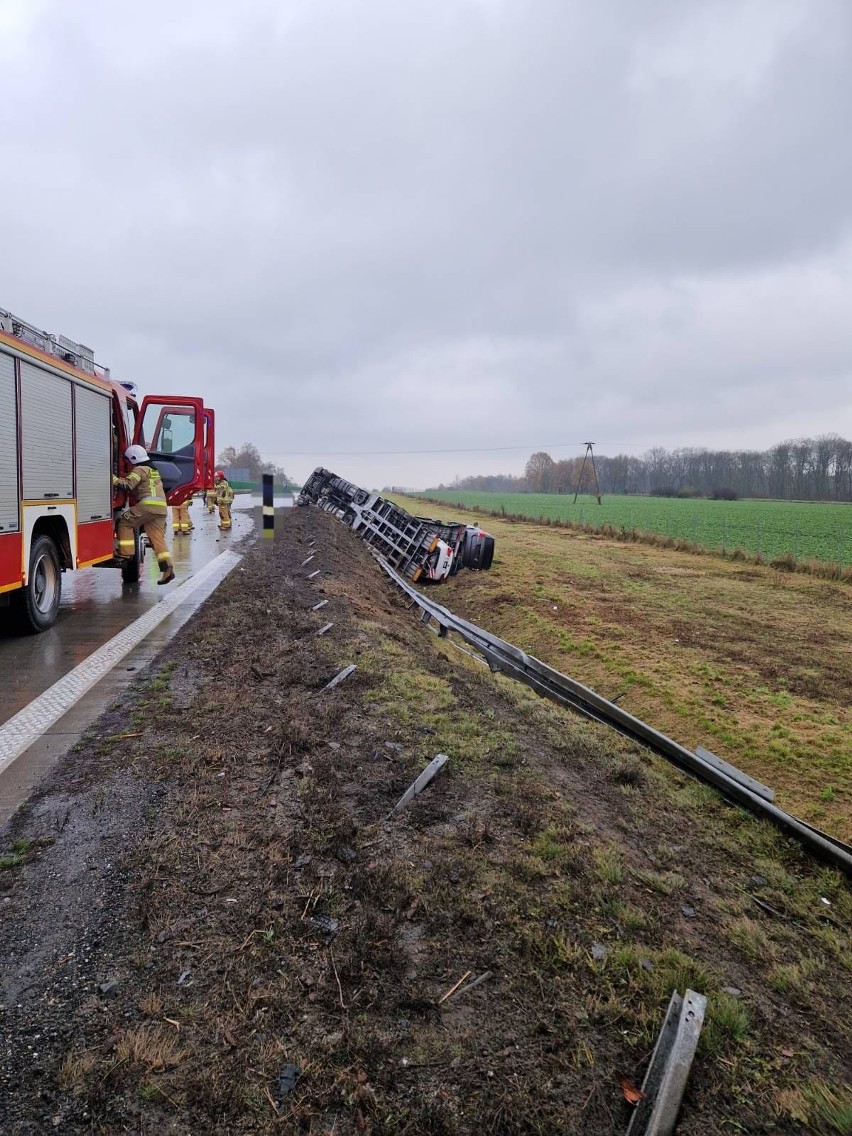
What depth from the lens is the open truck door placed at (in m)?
11.4

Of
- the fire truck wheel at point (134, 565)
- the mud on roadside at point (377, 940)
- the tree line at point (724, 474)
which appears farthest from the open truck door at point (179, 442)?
the tree line at point (724, 474)

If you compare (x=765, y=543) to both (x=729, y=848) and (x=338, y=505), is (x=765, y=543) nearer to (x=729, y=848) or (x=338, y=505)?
(x=338, y=505)

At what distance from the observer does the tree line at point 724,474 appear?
9875 cm

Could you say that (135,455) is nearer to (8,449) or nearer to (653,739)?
(8,449)

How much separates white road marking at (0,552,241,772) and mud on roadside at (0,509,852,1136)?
412 millimetres

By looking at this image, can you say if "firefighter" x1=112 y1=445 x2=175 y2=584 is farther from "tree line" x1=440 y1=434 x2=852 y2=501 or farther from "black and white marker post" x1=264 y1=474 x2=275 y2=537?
"tree line" x1=440 y1=434 x2=852 y2=501

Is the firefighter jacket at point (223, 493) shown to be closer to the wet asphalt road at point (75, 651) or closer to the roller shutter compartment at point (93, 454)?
the wet asphalt road at point (75, 651)

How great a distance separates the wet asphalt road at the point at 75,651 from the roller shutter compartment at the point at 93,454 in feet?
3.99

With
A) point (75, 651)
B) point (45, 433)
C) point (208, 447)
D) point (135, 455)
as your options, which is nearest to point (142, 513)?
point (135, 455)

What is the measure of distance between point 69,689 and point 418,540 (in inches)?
500

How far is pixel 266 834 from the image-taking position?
310cm

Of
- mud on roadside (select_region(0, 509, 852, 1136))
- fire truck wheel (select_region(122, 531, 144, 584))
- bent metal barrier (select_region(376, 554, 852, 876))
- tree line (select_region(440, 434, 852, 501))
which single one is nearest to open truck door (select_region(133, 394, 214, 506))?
fire truck wheel (select_region(122, 531, 144, 584))

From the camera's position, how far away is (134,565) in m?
9.97

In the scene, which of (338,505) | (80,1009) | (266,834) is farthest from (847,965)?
(338,505)
